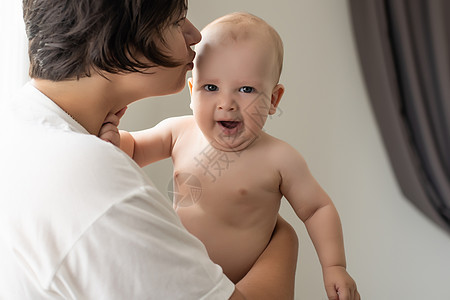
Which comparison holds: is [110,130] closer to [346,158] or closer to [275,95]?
[275,95]

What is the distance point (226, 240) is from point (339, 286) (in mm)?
254

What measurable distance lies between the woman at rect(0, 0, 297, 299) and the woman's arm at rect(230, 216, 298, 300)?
21 millimetres

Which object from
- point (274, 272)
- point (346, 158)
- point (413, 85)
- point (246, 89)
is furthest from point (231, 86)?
point (413, 85)

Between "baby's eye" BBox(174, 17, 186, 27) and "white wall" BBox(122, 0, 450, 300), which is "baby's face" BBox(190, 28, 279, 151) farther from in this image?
"white wall" BBox(122, 0, 450, 300)

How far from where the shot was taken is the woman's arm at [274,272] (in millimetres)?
805

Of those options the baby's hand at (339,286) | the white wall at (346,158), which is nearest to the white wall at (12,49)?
the baby's hand at (339,286)

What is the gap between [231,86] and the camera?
3.33ft

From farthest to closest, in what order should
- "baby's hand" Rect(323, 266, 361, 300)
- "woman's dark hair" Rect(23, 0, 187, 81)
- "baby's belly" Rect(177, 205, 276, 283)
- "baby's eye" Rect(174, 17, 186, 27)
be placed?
"baby's belly" Rect(177, 205, 276, 283), "baby's hand" Rect(323, 266, 361, 300), "baby's eye" Rect(174, 17, 186, 27), "woman's dark hair" Rect(23, 0, 187, 81)

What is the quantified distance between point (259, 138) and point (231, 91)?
16 cm

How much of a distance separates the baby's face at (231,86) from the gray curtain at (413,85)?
1391 mm

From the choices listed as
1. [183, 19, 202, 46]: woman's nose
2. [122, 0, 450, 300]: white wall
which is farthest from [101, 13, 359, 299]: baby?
[122, 0, 450, 300]: white wall

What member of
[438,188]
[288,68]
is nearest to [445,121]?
[438,188]

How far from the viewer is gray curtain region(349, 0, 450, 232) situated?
2.28 meters

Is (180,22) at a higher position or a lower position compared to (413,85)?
higher
